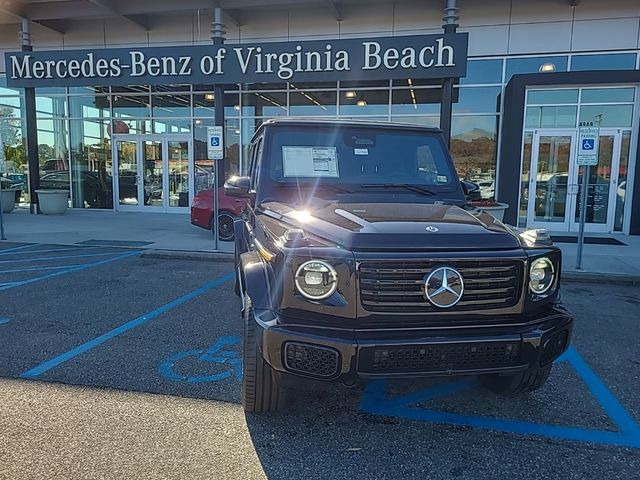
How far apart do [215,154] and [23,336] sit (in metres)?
5.33

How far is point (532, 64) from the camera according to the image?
13.8 m

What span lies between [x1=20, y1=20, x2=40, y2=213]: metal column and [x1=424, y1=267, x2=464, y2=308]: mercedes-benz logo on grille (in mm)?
16805

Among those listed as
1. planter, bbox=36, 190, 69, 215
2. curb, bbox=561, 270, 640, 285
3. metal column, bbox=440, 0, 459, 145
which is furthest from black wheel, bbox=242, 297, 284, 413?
planter, bbox=36, 190, 69, 215

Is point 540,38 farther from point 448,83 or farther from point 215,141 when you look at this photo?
point 215,141

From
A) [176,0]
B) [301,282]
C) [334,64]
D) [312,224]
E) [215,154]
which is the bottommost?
[301,282]

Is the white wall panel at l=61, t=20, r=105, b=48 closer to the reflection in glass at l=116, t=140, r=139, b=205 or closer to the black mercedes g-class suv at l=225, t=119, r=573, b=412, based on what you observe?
the reflection in glass at l=116, t=140, r=139, b=205

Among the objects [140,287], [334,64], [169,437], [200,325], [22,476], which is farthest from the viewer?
[334,64]

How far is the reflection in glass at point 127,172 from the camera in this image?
1728 cm

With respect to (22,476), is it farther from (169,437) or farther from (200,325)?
(200,325)

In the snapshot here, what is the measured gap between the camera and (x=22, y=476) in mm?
2578

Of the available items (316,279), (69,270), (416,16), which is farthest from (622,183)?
(316,279)

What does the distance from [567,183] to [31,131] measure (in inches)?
638

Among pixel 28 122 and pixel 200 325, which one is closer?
pixel 200 325

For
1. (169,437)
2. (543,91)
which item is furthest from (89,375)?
(543,91)
